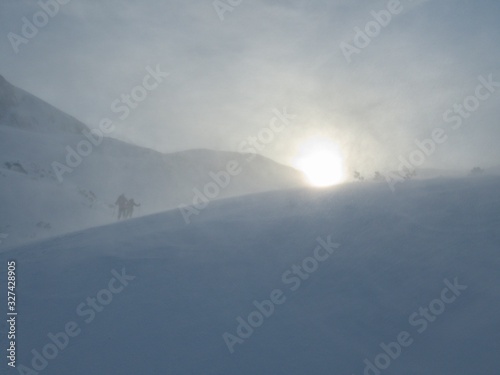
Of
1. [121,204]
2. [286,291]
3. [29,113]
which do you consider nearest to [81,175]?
[29,113]

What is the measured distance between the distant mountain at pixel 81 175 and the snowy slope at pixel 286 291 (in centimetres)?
420

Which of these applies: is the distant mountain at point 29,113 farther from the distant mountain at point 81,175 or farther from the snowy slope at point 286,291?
the snowy slope at point 286,291

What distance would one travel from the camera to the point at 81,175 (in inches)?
2024

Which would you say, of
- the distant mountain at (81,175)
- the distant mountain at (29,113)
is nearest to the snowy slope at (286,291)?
the distant mountain at (81,175)

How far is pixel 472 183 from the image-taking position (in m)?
13.5

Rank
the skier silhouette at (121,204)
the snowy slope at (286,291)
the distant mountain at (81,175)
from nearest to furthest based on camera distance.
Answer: the snowy slope at (286,291) < the skier silhouette at (121,204) < the distant mountain at (81,175)

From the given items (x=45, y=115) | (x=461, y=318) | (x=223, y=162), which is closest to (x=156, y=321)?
(x=461, y=318)

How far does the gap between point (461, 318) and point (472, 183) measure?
7001 millimetres

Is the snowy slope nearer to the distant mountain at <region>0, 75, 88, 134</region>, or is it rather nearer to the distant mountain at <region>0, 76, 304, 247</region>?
the distant mountain at <region>0, 76, 304, 247</region>

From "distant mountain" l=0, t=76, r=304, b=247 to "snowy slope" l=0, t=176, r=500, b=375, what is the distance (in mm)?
4198

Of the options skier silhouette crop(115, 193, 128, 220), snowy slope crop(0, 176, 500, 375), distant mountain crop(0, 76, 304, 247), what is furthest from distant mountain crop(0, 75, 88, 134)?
snowy slope crop(0, 176, 500, 375)

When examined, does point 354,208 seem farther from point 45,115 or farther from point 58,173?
point 45,115

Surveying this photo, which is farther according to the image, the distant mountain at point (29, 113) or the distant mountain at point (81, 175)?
the distant mountain at point (29, 113)

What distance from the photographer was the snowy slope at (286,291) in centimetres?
732
